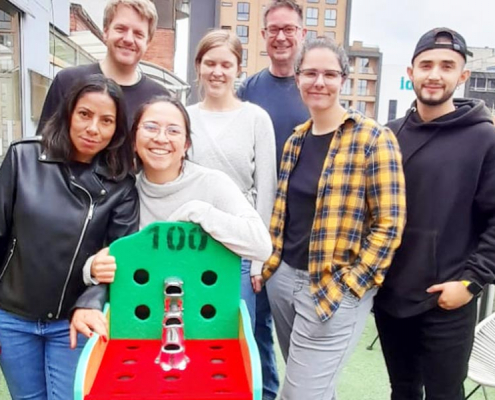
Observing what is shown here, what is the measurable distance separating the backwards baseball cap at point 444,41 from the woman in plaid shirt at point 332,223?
Answer: 0.86 ft

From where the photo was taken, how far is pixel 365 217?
4.71 feet

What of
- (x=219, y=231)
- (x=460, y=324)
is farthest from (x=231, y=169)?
(x=460, y=324)

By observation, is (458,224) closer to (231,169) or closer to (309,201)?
(309,201)

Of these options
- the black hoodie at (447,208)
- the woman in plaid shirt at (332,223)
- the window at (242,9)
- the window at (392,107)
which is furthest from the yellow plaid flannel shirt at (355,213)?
the window at (392,107)

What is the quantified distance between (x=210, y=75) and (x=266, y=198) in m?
0.47

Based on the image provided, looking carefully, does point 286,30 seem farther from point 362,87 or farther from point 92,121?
point 362,87

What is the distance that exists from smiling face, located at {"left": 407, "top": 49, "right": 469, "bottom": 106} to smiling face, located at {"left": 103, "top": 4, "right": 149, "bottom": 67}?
0.98 metres

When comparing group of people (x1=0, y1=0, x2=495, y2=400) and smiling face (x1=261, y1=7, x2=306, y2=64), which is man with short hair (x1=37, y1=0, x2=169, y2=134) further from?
smiling face (x1=261, y1=7, x2=306, y2=64)

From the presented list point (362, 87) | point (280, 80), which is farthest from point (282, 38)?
point (362, 87)

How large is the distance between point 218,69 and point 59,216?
2.44 ft

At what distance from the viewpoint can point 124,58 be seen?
1.73 metres

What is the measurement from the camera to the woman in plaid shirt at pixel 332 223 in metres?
1.38

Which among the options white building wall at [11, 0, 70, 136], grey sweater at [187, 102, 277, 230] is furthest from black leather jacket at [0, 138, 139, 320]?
white building wall at [11, 0, 70, 136]

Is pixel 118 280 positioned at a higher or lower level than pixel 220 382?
higher
